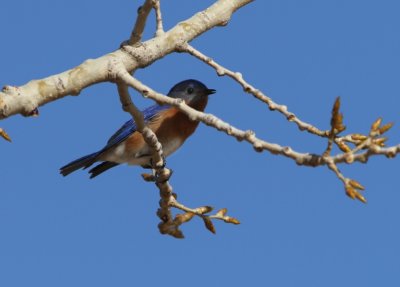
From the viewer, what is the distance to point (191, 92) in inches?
347

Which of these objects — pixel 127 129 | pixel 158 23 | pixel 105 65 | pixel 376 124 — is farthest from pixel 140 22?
pixel 127 129

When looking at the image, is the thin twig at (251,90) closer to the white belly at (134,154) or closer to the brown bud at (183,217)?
the brown bud at (183,217)

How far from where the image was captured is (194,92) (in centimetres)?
879

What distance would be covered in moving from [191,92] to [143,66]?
3893mm

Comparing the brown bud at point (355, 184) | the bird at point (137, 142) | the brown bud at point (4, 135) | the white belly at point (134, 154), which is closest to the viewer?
the brown bud at point (355, 184)

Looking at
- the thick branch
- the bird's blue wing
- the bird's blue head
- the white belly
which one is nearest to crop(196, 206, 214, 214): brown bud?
the thick branch

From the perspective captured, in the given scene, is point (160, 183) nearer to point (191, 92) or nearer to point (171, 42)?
point (171, 42)

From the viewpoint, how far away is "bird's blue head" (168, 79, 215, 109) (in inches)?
344

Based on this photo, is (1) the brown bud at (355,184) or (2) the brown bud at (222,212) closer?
(1) the brown bud at (355,184)

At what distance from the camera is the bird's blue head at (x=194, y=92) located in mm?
8727

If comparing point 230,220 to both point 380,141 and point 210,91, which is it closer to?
point 380,141

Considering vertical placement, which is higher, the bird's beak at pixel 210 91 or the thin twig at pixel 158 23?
the bird's beak at pixel 210 91

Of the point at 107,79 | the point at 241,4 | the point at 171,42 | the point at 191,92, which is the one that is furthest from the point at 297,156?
the point at 191,92

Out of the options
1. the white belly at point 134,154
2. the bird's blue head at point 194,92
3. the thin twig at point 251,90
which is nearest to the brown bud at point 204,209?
the thin twig at point 251,90
